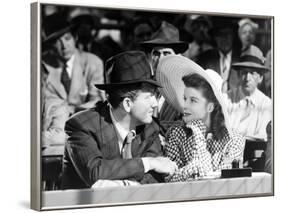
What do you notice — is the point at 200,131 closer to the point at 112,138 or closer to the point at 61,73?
the point at 112,138

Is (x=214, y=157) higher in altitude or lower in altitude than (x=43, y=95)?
lower

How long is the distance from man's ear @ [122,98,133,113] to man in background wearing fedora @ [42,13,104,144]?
8.4 inches

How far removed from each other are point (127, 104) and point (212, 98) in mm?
785

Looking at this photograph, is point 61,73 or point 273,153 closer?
A: point 61,73

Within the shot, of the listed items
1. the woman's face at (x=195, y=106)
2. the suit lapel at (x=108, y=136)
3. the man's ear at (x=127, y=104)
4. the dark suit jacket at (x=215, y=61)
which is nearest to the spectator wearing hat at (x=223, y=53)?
the dark suit jacket at (x=215, y=61)

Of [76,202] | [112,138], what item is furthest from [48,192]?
[112,138]

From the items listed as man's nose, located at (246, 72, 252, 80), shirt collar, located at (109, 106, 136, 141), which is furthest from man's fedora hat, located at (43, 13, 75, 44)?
man's nose, located at (246, 72, 252, 80)

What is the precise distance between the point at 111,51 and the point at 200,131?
1006mm

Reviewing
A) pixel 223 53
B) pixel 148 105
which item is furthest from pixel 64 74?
pixel 223 53

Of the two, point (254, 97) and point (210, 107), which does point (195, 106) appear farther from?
point (254, 97)

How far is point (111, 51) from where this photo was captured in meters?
5.72

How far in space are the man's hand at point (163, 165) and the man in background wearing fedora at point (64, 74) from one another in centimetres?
66

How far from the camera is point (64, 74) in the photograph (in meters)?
5.58

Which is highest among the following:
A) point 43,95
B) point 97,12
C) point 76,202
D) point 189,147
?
point 97,12
